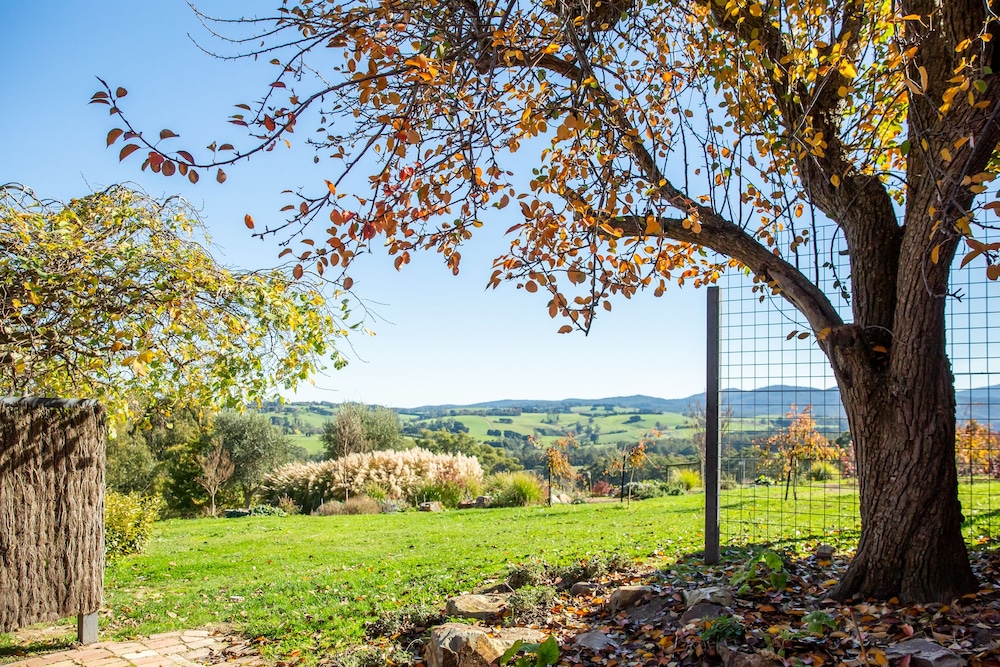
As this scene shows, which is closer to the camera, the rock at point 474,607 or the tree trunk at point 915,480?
the tree trunk at point 915,480

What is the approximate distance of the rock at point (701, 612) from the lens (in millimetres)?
3555

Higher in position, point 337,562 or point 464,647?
point 464,647

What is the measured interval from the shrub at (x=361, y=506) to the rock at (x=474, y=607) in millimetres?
8056

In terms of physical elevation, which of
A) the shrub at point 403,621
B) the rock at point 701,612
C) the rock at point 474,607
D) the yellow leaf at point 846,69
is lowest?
the shrub at point 403,621

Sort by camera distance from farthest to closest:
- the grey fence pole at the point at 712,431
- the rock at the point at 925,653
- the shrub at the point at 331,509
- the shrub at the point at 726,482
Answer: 1. the shrub at the point at 331,509
2. the shrub at the point at 726,482
3. the grey fence pole at the point at 712,431
4. the rock at the point at 925,653

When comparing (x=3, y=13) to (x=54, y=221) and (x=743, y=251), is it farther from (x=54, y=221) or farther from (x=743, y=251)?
(x=743, y=251)

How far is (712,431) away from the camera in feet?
16.7

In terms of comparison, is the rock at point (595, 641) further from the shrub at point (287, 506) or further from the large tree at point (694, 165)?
the shrub at point (287, 506)

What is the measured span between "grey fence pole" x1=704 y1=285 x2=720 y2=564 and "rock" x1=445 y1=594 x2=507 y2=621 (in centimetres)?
172

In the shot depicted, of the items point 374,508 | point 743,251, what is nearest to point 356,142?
point 743,251

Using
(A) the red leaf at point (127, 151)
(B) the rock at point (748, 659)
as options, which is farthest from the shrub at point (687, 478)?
(A) the red leaf at point (127, 151)

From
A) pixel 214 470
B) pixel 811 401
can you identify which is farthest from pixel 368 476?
pixel 811 401

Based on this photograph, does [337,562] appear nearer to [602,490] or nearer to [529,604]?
[529,604]

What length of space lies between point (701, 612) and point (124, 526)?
669 centimetres
